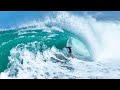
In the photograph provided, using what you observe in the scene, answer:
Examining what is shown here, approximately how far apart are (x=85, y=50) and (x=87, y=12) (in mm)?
439

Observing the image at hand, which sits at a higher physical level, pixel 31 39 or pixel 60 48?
pixel 31 39

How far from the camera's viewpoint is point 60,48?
2.80 meters

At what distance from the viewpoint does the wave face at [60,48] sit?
2.74 m

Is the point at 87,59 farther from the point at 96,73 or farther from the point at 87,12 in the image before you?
the point at 87,12

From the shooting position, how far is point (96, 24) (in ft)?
9.40

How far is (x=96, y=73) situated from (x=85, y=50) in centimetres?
30

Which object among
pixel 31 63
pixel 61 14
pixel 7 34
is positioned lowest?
pixel 31 63

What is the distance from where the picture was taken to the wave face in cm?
274

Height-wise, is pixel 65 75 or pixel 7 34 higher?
pixel 7 34

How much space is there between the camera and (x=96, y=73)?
109 inches
